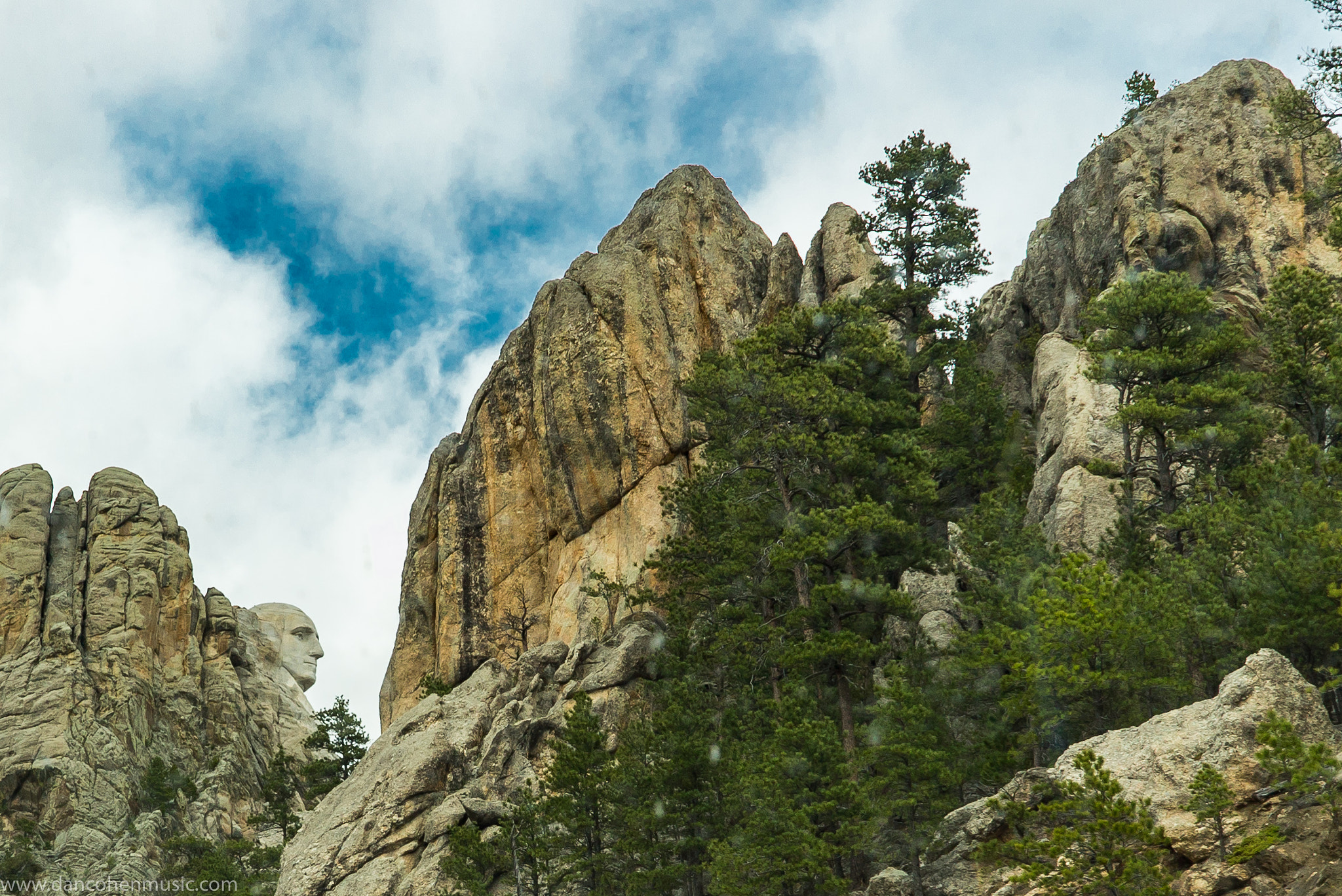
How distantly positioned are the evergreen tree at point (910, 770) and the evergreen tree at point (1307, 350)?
11.8m

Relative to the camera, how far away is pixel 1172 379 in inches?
1254

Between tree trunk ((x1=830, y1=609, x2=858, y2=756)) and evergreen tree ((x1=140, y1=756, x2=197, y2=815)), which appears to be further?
evergreen tree ((x1=140, y1=756, x2=197, y2=815))

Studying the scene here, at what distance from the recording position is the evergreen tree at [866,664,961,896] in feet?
82.8

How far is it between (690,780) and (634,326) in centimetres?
2557

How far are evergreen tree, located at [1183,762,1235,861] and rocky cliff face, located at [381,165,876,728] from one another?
2945 centimetres

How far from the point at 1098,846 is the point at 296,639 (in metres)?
111

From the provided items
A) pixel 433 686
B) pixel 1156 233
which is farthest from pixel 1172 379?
pixel 433 686

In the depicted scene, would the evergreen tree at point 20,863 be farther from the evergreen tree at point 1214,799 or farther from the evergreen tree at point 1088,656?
Answer: the evergreen tree at point 1214,799

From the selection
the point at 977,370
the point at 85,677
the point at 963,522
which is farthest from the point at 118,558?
the point at 963,522

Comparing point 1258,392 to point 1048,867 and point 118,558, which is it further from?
point 118,558

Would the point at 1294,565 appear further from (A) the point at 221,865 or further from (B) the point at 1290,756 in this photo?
(A) the point at 221,865

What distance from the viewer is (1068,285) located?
4641 centimetres

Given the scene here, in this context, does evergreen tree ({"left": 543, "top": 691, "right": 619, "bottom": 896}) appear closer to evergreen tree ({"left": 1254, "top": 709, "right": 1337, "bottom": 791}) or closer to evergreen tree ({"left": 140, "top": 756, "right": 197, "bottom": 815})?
evergreen tree ({"left": 1254, "top": 709, "right": 1337, "bottom": 791})

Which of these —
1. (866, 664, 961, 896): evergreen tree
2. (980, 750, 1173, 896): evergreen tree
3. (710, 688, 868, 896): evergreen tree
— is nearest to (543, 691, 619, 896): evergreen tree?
(710, 688, 868, 896): evergreen tree
